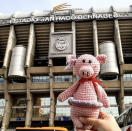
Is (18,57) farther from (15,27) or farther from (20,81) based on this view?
(15,27)

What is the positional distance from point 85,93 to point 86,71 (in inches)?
20.2

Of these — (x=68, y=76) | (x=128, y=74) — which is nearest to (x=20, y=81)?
(x=68, y=76)

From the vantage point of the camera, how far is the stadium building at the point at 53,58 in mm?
27875

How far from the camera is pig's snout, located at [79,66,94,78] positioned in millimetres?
3916

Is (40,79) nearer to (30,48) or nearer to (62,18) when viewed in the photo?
(30,48)

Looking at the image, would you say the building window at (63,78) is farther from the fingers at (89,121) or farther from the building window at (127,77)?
the fingers at (89,121)

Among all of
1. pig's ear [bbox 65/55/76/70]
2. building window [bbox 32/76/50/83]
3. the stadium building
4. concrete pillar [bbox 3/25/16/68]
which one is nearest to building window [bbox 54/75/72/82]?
the stadium building

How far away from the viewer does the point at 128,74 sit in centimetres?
2925

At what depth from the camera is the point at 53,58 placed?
29.8 metres

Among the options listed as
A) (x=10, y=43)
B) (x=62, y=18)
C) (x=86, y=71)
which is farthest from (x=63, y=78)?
(x=86, y=71)

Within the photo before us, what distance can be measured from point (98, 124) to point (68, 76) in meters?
26.7

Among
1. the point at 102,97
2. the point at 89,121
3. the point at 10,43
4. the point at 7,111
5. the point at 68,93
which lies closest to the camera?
the point at 89,121

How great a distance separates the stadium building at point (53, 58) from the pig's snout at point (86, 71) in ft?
76.0

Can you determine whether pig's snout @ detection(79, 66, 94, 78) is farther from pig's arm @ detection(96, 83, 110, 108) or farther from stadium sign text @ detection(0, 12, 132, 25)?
stadium sign text @ detection(0, 12, 132, 25)
